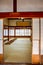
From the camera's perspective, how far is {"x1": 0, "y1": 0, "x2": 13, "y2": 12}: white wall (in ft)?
11.0

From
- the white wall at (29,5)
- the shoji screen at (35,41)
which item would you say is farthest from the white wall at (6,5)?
the shoji screen at (35,41)

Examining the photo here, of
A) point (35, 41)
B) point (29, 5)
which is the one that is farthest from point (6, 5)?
point (35, 41)

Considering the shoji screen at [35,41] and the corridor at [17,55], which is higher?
the shoji screen at [35,41]

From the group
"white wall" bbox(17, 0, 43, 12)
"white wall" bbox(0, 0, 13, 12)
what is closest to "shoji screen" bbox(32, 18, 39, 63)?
"white wall" bbox(17, 0, 43, 12)

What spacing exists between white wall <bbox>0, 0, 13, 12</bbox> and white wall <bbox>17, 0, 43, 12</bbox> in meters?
0.23

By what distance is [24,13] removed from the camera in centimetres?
301

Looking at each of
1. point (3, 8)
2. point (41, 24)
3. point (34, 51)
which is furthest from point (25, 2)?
point (34, 51)

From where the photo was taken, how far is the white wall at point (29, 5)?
129 inches

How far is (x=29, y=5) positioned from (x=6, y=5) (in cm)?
64

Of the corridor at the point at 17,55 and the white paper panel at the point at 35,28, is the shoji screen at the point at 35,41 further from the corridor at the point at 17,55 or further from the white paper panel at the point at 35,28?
the corridor at the point at 17,55

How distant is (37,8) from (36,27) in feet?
4.08

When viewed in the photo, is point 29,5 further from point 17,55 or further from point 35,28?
point 17,55

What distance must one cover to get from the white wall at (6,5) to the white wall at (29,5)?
231 mm

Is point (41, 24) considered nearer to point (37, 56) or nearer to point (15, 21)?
point (37, 56)
